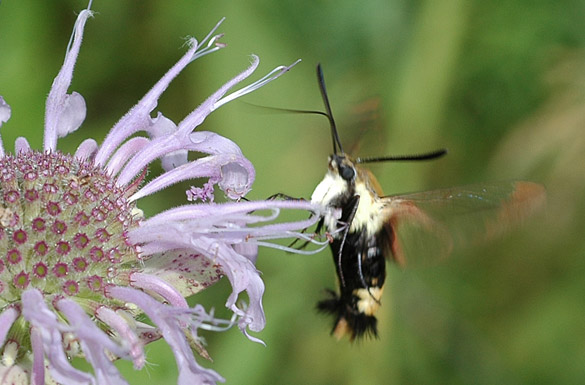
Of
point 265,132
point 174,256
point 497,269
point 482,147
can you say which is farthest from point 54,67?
point 497,269

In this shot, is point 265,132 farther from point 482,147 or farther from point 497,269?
point 497,269

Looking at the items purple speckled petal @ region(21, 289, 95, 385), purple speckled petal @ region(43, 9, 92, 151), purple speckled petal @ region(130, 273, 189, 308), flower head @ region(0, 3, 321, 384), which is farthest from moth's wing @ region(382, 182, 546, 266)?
purple speckled petal @ region(21, 289, 95, 385)

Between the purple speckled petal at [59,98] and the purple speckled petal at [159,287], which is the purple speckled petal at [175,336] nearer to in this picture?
the purple speckled petal at [159,287]

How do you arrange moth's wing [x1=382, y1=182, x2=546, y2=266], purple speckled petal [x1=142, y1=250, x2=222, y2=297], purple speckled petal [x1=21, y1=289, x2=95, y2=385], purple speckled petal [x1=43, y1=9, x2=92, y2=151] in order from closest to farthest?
purple speckled petal [x1=21, y1=289, x2=95, y2=385], purple speckled petal [x1=142, y1=250, x2=222, y2=297], purple speckled petal [x1=43, y1=9, x2=92, y2=151], moth's wing [x1=382, y1=182, x2=546, y2=266]

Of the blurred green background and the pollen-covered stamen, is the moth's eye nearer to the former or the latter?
the pollen-covered stamen

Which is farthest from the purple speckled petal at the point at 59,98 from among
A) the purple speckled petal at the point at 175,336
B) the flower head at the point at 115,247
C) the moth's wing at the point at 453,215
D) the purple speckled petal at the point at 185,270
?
the moth's wing at the point at 453,215

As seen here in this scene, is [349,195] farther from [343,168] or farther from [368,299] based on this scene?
[368,299]

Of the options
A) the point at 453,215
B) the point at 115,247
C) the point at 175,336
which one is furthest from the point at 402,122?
the point at 175,336
